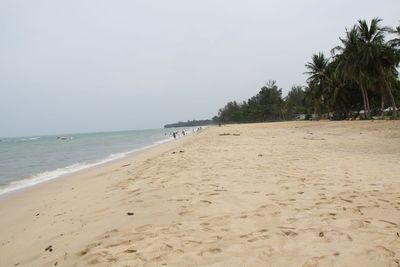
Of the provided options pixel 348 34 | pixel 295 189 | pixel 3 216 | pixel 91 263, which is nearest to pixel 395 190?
pixel 295 189

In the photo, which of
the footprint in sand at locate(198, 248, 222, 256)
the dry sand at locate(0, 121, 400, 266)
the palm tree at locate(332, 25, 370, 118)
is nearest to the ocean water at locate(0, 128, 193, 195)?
the dry sand at locate(0, 121, 400, 266)

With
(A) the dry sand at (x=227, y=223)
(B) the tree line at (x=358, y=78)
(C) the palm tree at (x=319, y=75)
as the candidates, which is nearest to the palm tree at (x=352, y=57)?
(B) the tree line at (x=358, y=78)

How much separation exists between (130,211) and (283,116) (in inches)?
3972

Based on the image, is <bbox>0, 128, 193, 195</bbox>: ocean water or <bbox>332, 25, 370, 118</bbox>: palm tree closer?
<bbox>0, 128, 193, 195</bbox>: ocean water

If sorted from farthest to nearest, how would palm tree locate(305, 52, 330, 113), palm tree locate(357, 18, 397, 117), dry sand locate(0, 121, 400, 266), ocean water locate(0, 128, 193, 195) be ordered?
palm tree locate(305, 52, 330, 113)
palm tree locate(357, 18, 397, 117)
ocean water locate(0, 128, 193, 195)
dry sand locate(0, 121, 400, 266)

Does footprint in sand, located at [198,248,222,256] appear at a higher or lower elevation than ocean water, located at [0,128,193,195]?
higher

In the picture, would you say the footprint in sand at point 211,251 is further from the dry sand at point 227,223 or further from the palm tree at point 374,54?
the palm tree at point 374,54

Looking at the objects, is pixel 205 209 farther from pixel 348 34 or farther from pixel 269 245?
pixel 348 34

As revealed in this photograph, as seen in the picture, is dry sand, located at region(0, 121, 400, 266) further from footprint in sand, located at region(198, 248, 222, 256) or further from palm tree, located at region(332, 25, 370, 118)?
palm tree, located at region(332, 25, 370, 118)

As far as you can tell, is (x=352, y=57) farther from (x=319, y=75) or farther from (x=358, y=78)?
(x=319, y=75)

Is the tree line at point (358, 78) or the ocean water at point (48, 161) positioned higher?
the tree line at point (358, 78)

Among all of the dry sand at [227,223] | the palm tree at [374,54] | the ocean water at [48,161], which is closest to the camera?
the dry sand at [227,223]

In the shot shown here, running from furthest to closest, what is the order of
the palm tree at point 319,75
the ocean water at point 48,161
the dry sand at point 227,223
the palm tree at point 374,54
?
1. the palm tree at point 319,75
2. the palm tree at point 374,54
3. the ocean water at point 48,161
4. the dry sand at point 227,223

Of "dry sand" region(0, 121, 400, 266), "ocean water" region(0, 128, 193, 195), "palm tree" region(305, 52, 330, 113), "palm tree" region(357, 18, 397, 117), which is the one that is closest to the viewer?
"dry sand" region(0, 121, 400, 266)
